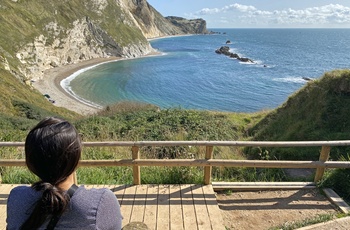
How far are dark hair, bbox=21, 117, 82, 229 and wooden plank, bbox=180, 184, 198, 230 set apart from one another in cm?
278

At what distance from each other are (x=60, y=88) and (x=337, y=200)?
41336 millimetres

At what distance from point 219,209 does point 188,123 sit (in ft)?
28.6

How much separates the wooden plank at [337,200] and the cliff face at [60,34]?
119ft

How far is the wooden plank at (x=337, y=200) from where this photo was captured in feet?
14.8

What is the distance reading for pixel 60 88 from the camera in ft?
136

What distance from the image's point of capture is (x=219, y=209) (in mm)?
4430

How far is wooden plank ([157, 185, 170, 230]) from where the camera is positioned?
407cm

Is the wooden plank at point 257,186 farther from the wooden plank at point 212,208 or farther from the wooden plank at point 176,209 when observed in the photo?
the wooden plank at point 176,209

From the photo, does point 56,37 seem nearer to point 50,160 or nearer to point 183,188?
point 183,188

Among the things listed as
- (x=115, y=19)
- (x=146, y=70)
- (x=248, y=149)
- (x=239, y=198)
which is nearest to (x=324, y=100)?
(x=248, y=149)

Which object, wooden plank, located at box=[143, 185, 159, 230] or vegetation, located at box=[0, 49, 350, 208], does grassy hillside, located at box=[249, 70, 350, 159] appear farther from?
wooden plank, located at box=[143, 185, 159, 230]

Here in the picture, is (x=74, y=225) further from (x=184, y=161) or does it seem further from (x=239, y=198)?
(x=239, y=198)

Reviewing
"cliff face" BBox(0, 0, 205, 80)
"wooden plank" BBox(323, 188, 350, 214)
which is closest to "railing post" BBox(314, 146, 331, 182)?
"wooden plank" BBox(323, 188, 350, 214)

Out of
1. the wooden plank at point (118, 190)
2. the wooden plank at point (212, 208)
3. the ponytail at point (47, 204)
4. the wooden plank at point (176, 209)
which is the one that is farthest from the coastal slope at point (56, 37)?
the ponytail at point (47, 204)
